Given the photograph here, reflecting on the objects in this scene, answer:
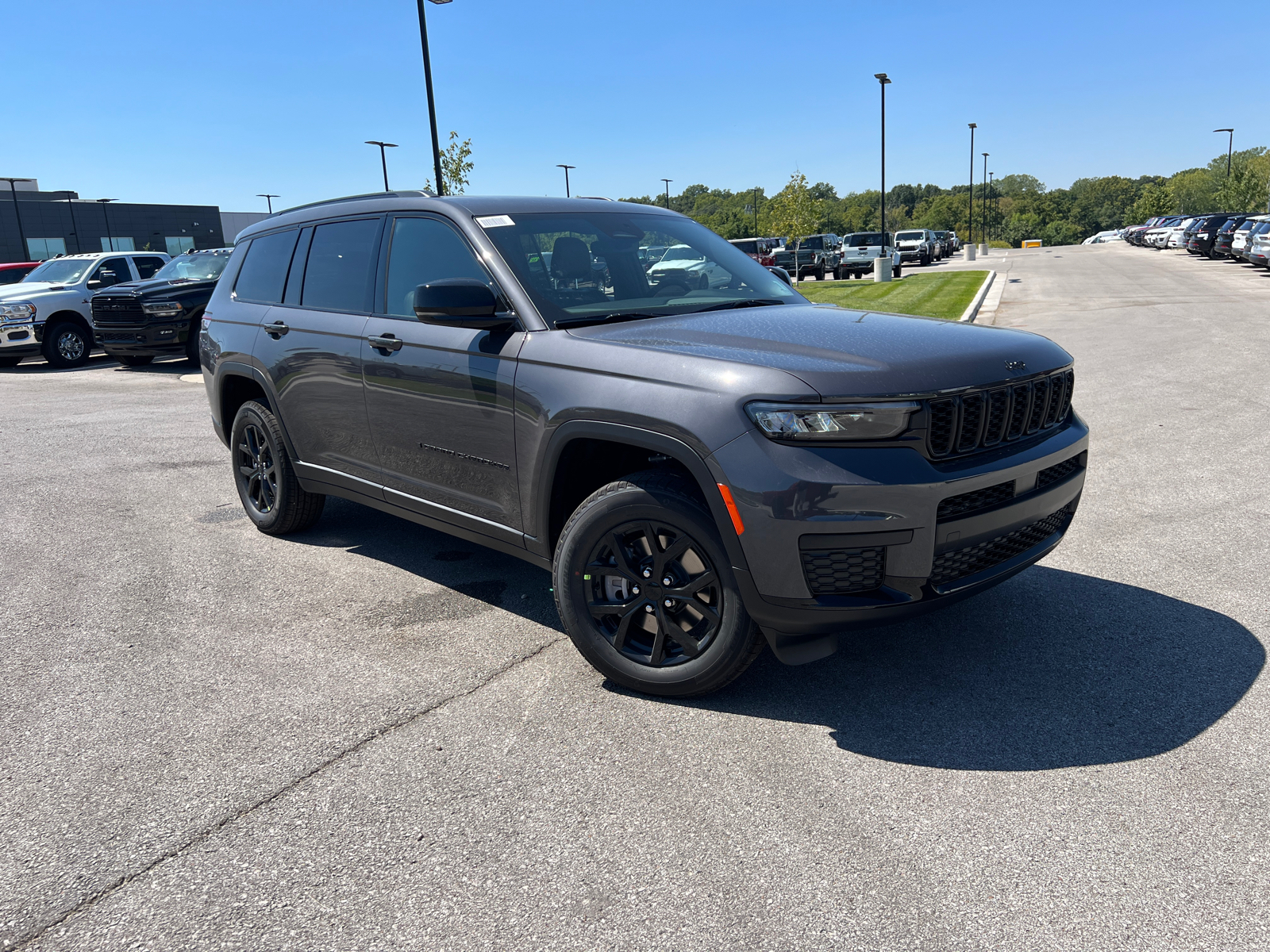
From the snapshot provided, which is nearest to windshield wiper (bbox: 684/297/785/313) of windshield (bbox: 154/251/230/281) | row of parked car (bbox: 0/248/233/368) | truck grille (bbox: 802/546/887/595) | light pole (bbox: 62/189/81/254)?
truck grille (bbox: 802/546/887/595)

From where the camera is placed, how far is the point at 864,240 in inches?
1716

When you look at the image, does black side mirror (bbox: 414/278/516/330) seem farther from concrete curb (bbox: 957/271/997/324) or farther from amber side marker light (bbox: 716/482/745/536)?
concrete curb (bbox: 957/271/997/324)

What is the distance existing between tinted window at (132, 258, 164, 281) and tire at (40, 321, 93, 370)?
158 centimetres

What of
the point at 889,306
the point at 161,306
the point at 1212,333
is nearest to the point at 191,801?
the point at 161,306

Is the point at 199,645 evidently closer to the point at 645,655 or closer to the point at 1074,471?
the point at 645,655

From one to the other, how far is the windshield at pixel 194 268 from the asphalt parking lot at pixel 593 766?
1199 cm

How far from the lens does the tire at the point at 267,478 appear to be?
557 cm

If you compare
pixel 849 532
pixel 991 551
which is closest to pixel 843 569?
pixel 849 532

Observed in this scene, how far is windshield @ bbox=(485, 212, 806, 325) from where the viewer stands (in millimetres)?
4035

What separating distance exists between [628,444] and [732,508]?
2.03 ft

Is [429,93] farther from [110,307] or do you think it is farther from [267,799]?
[267,799]

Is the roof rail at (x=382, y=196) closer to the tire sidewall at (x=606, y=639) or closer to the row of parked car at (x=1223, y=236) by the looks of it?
the tire sidewall at (x=606, y=639)

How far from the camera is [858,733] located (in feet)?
11.0

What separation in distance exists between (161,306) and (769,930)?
1571 centimetres
